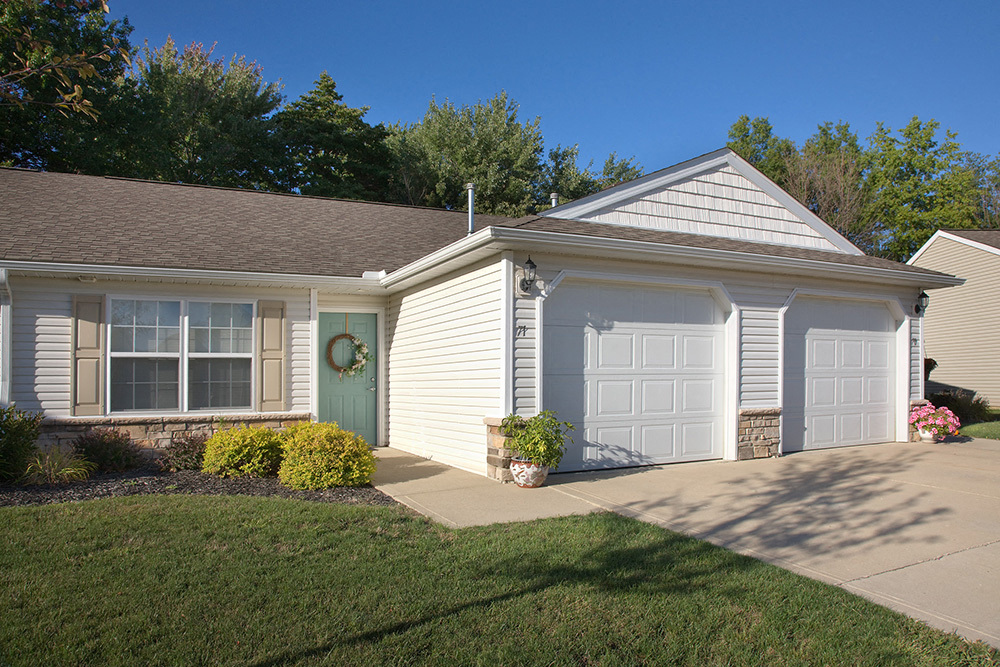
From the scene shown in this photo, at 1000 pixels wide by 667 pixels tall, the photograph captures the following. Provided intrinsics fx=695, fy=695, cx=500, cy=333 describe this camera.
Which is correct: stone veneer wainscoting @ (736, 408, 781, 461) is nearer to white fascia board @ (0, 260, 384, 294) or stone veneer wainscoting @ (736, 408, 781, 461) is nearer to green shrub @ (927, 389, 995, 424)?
white fascia board @ (0, 260, 384, 294)

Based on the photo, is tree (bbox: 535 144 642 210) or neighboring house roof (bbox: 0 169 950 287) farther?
tree (bbox: 535 144 642 210)

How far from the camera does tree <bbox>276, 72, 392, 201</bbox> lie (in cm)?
2548

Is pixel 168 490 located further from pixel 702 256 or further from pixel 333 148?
pixel 333 148

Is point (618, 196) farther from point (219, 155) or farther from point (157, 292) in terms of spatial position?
point (219, 155)

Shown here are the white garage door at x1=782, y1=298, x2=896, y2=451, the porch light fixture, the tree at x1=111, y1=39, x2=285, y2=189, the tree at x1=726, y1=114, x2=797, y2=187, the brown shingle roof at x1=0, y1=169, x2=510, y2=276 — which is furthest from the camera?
the tree at x1=726, y1=114, x2=797, y2=187

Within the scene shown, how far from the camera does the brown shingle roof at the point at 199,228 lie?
9.08 m

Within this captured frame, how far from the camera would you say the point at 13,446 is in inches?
278

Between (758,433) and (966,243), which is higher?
(966,243)

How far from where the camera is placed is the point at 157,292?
905 centimetres

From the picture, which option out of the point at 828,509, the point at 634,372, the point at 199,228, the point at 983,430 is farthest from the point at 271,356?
the point at 983,430

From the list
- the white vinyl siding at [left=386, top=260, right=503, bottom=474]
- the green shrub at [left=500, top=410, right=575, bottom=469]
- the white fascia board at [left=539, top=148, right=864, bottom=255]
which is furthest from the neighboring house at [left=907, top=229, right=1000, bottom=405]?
the green shrub at [left=500, top=410, right=575, bottom=469]

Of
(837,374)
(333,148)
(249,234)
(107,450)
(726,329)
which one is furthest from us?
(333,148)

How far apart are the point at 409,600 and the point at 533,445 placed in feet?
11.3

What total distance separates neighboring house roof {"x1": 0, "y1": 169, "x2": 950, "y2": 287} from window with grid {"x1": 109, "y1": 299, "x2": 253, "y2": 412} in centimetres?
66
